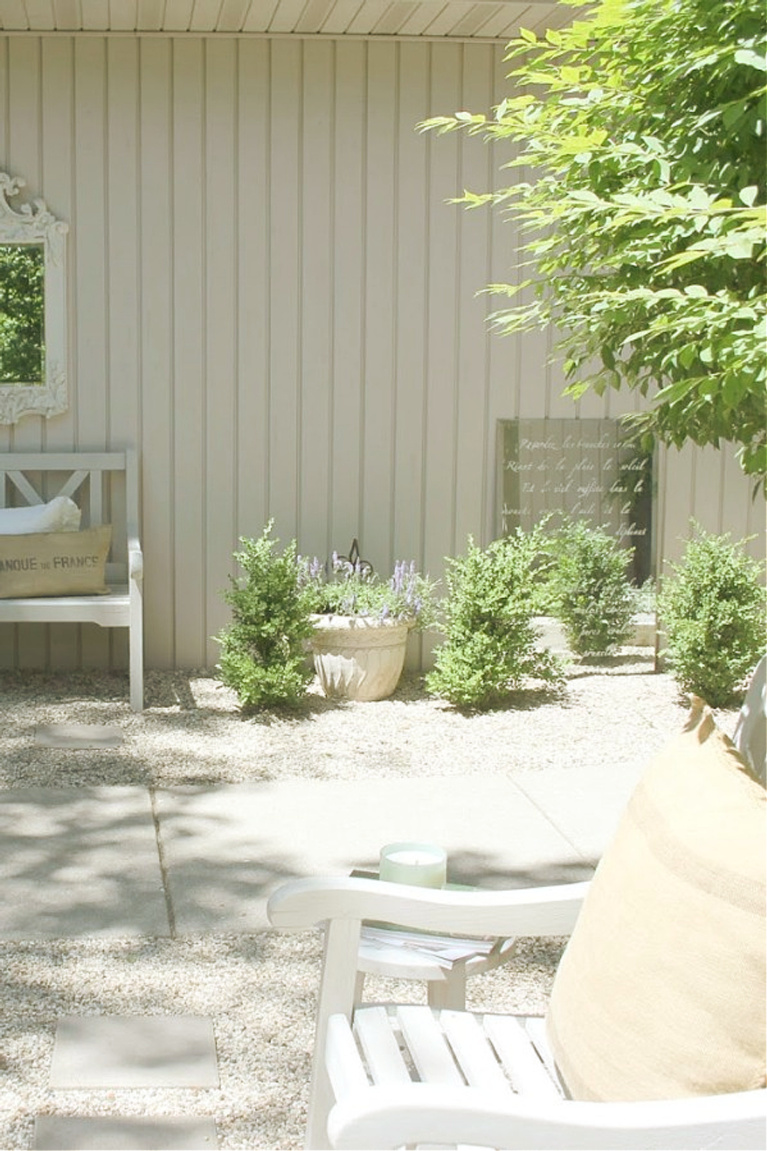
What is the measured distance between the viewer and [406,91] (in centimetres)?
726

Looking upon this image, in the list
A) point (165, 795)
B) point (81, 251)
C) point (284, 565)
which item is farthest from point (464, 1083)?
point (81, 251)

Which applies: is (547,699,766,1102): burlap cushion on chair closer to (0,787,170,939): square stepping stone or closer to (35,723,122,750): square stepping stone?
(0,787,170,939): square stepping stone

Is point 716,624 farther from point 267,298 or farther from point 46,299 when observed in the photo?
point 46,299

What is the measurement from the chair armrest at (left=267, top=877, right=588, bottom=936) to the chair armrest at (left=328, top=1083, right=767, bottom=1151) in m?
0.61

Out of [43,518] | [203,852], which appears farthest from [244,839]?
[43,518]

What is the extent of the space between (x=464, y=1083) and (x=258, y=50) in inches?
Answer: 239

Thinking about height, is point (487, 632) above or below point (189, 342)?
below

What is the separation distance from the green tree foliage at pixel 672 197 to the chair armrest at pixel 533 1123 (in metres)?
0.97

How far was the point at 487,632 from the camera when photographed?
6.70m

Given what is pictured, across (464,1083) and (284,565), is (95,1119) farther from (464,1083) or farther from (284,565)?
(284,565)

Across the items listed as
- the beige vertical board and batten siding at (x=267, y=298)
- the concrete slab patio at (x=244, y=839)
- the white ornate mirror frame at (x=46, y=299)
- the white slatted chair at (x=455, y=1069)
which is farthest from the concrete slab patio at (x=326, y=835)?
the white ornate mirror frame at (x=46, y=299)

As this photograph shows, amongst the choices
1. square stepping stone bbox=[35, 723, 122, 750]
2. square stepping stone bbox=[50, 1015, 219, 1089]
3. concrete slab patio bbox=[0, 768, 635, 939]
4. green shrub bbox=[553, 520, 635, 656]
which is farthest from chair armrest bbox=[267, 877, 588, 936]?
green shrub bbox=[553, 520, 635, 656]

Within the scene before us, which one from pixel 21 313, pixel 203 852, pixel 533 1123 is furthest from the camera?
pixel 21 313

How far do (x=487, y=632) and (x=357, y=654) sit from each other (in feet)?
2.04
